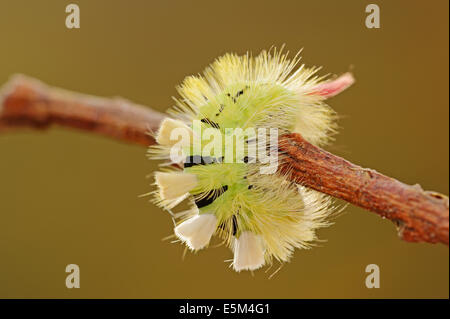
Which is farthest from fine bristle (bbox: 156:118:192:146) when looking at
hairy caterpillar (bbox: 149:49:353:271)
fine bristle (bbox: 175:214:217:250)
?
fine bristle (bbox: 175:214:217:250)

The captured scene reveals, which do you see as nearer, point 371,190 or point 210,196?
point 371,190

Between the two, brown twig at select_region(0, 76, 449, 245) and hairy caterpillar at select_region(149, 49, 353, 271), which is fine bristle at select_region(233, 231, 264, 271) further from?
brown twig at select_region(0, 76, 449, 245)

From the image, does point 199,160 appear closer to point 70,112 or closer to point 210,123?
point 210,123

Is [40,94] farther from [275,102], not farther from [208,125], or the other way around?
[275,102]

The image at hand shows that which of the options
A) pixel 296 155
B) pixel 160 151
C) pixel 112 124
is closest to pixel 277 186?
pixel 296 155

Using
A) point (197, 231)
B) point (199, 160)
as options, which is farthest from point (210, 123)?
point (197, 231)

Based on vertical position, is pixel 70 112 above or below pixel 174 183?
above
